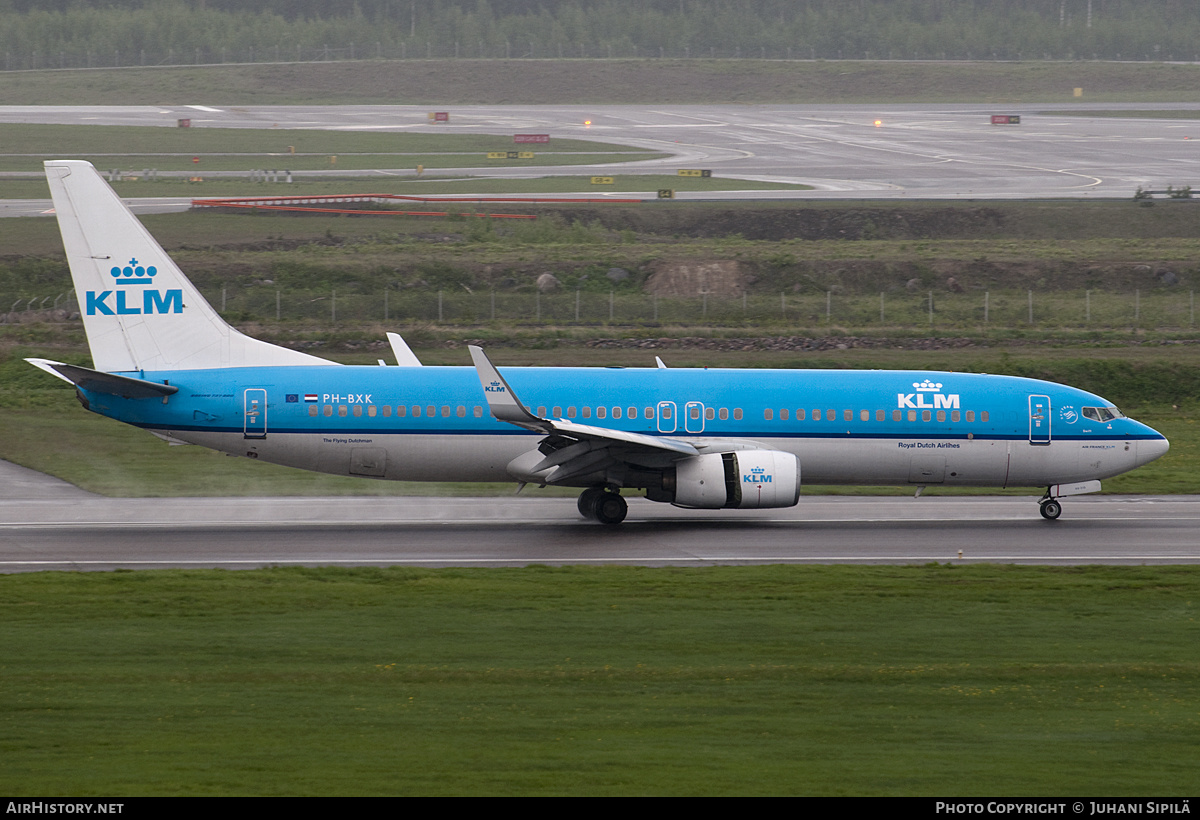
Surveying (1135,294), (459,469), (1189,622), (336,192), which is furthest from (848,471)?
(336,192)

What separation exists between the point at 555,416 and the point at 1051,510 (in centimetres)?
1232

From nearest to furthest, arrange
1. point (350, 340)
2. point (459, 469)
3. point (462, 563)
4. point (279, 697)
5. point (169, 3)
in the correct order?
1. point (279, 697)
2. point (462, 563)
3. point (459, 469)
4. point (350, 340)
5. point (169, 3)

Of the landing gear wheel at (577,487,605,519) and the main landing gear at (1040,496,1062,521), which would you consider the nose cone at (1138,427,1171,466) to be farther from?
the landing gear wheel at (577,487,605,519)

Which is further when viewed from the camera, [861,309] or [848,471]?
[861,309]

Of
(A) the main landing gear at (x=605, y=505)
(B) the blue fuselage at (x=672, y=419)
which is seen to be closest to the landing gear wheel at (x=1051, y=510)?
(B) the blue fuselage at (x=672, y=419)

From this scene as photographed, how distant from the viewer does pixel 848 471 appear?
108ft

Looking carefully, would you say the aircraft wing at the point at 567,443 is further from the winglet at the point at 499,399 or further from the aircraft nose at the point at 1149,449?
the aircraft nose at the point at 1149,449

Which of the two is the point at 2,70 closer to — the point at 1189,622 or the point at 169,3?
the point at 169,3

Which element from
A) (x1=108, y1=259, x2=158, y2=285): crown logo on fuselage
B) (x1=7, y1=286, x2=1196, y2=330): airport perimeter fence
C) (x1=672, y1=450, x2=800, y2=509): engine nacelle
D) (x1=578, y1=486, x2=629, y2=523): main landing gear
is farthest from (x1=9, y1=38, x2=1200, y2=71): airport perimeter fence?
(x1=672, y1=450, x2=800, y2=509): engine nacelle

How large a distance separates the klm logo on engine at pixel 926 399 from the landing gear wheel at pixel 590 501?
7.45 meters

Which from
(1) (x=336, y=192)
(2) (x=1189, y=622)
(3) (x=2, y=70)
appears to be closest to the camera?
(2) (x=1189, y=622)

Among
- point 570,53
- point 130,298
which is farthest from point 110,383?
point 570,53

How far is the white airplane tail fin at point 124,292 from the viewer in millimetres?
31625

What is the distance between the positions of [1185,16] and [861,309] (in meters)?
161
